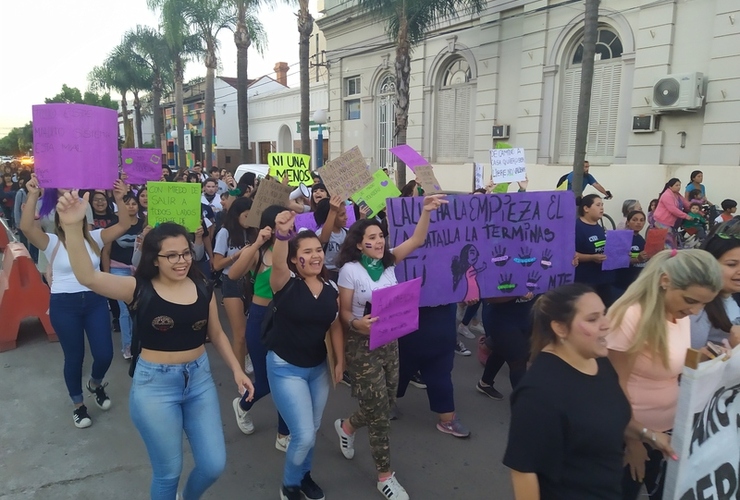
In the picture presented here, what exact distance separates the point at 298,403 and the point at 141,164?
588 cm

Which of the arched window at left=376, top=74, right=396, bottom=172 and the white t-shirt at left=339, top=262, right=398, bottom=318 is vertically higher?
the arched window at left=376, top=74, right=396, bottom=172

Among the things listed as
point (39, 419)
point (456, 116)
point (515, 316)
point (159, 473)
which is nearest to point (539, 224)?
point (515, 316)

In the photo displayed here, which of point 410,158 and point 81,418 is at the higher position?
point 410,158

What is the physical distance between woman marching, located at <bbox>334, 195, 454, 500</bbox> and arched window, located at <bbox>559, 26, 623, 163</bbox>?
38.0 feet

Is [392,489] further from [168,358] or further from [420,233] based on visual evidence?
[420,233]

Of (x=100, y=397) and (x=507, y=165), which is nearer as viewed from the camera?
(x=100, y=397)

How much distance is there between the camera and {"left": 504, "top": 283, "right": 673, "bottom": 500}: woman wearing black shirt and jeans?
1.83m

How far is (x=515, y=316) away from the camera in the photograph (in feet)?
14.6

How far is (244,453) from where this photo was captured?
3.89m

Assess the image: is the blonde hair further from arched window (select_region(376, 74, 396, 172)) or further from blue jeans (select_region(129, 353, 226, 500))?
arched window (select_region(376, 74, 396, 172))

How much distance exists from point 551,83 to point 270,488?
1325cm

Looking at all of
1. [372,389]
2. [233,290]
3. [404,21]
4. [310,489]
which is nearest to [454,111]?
[404,21]

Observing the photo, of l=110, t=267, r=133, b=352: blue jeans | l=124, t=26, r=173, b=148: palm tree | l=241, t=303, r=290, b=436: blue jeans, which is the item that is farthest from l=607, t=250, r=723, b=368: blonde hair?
l=124, t=26, r=173, b=148: palm tree

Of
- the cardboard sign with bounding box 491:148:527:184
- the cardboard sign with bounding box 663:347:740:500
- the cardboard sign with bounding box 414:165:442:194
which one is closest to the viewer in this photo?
the cardboard sign with bounding box 663:347:740:500
